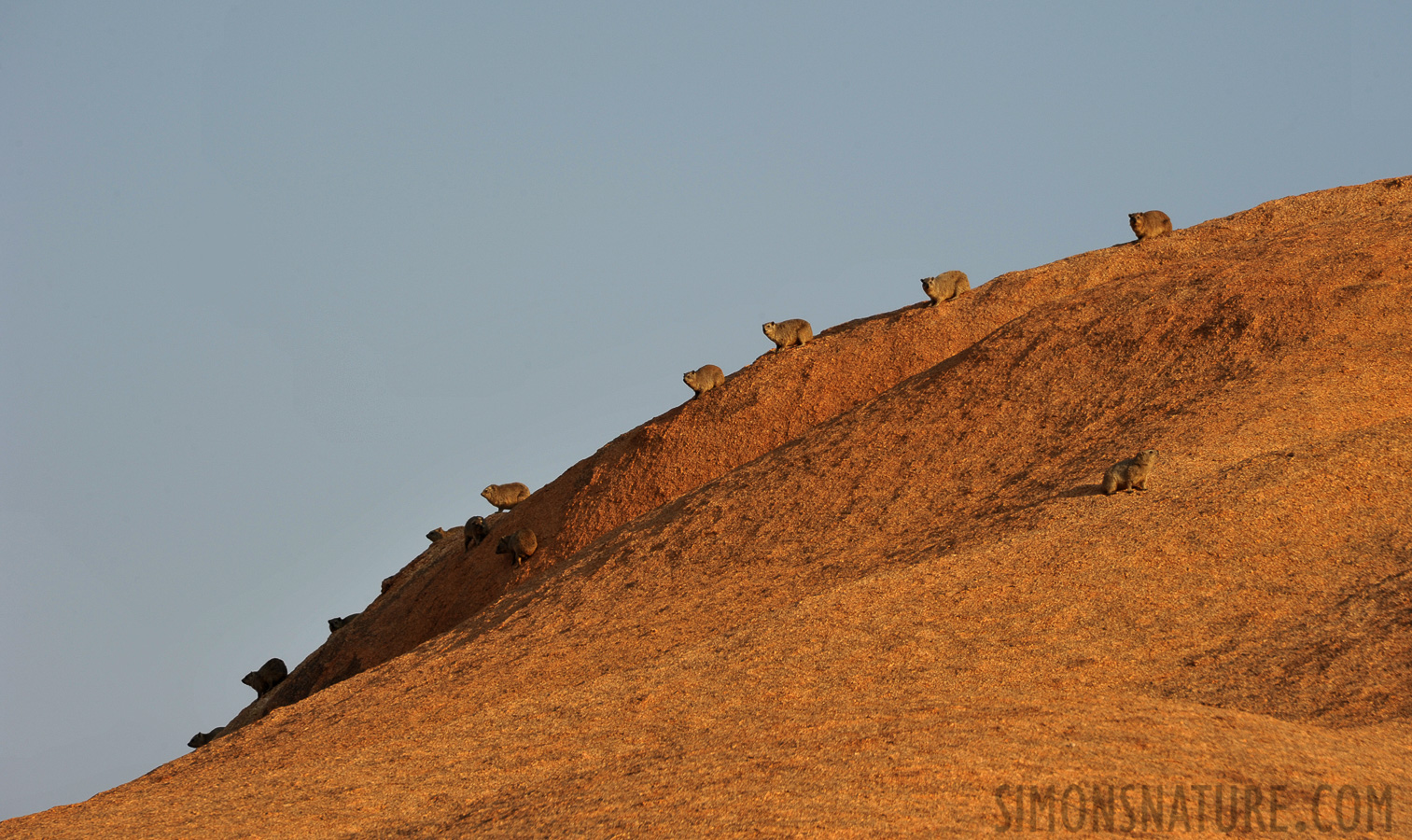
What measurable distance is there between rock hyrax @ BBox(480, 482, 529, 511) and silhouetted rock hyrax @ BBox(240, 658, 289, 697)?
5.48m

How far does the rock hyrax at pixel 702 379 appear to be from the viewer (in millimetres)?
21938

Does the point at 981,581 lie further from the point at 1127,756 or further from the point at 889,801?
the point at 889,801

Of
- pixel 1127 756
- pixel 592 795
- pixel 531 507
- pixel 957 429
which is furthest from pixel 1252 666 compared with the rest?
pixel 531 507

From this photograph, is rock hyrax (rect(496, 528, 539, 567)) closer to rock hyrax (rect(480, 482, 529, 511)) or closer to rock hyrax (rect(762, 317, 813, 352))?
rock hyrax (rect(480, 482, 529, 511))

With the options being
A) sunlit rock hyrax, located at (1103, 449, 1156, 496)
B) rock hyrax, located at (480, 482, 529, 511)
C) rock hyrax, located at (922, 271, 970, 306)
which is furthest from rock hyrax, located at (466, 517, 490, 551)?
sunlit rock hyrax, located at (1103, 449, 1156, 496)

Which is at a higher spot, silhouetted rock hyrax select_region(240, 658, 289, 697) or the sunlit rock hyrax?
silhouetted rock hyrax select_region(240, 658, 289, 697)

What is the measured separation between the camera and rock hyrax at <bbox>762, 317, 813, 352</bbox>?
22156mm

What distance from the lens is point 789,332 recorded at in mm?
22203

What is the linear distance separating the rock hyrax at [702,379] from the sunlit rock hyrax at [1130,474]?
1021cm

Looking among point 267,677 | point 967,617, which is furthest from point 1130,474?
point 267,677

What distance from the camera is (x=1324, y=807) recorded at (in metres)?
7.29

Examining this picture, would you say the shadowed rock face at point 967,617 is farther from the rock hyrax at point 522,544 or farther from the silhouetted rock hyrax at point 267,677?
the silhouetted rock hyrax at point 267,677

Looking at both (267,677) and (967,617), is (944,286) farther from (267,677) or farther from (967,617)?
(267,677)

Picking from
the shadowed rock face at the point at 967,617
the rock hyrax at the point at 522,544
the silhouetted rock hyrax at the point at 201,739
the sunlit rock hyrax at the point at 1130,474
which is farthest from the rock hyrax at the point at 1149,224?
the silhouetted rock hyrax at the point at 201,739
